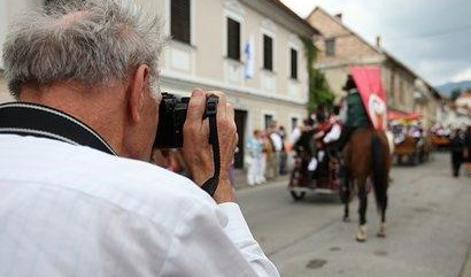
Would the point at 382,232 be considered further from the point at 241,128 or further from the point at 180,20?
the point at 241,128

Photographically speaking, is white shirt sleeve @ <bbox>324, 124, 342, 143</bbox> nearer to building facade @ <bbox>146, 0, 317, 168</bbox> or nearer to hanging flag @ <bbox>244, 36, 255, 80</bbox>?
building facade @ <bbox>146, 0, 317, 168</bbox>

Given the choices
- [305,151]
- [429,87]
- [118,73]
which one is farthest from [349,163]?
[429,87]

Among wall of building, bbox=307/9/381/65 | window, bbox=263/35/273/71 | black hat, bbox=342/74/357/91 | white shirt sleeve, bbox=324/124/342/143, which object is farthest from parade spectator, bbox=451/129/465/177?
wall of building, bbox=307/9/381/65

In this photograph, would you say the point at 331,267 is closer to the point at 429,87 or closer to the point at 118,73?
the point at 118,73

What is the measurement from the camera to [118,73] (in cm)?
132

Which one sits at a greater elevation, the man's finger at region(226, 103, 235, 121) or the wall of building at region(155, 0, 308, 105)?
the wall of building at region(155, 0, 308, 105)

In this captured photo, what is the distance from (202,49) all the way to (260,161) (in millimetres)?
3835

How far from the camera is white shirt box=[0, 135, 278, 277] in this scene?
98 cm

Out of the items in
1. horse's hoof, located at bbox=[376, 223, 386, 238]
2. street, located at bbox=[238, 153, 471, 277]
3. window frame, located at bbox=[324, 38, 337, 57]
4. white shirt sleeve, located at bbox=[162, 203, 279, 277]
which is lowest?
street, located at bbox=[238, 153, 471, 277]

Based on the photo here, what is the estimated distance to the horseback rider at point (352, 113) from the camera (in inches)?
325

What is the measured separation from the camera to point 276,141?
56.2 ft

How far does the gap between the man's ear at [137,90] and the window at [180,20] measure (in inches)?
557

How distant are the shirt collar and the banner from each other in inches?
285

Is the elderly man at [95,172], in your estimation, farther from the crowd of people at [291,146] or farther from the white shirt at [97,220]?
the crowd of people at [291,146]
